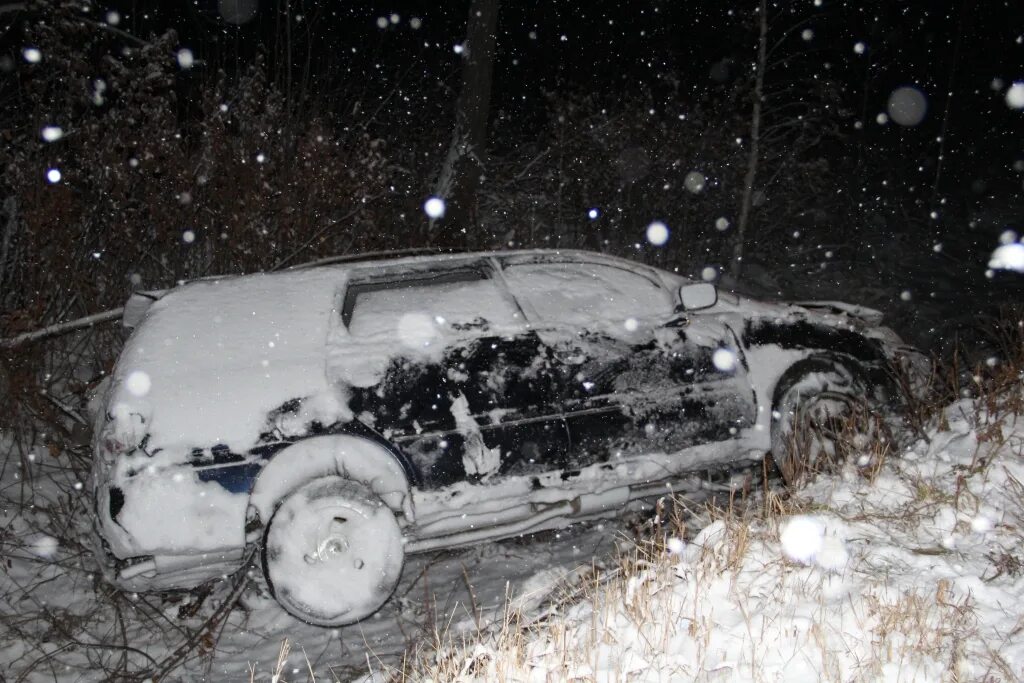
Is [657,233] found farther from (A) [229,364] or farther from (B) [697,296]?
(A) [229,364]

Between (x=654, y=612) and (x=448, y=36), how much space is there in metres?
13.7

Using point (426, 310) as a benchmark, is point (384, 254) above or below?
above

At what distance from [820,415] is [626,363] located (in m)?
1.44

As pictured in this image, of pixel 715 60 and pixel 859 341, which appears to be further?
pixel 715 60

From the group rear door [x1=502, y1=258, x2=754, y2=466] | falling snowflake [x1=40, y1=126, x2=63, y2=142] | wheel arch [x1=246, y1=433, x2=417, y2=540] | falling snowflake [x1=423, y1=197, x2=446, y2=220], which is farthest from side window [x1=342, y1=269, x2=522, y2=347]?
falling snowflake [x1=423, y1=197, x2=446, y2=220]

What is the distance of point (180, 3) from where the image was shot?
487 inches

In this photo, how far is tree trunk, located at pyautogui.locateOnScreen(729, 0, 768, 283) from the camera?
9945 mm

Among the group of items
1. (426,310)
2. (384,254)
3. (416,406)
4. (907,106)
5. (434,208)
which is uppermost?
(907,106)

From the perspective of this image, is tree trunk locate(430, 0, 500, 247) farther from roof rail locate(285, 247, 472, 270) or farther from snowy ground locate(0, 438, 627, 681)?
snowy ground locate(0, 438, 627, 681)

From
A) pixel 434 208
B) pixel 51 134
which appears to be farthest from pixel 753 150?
pixel 51 134

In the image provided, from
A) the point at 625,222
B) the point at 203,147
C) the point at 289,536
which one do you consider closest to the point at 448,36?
the point at 625,222

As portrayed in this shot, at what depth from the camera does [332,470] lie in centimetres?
340

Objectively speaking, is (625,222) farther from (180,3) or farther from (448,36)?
(180,3)

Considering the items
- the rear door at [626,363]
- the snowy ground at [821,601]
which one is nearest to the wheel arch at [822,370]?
the rear door at [626,363]
